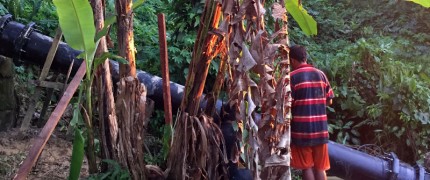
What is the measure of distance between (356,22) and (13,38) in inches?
293

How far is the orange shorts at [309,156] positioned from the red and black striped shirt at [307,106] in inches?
3.1

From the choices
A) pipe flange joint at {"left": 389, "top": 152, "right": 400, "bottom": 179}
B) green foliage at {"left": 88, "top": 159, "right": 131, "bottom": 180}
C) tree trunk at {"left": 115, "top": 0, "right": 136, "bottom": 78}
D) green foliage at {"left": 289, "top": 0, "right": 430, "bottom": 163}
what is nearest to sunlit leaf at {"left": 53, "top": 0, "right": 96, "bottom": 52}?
tree trunk at {"left": 115, "top": 0, "right": 136, "bottom": 78}

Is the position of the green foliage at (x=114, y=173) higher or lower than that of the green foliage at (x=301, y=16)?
lower

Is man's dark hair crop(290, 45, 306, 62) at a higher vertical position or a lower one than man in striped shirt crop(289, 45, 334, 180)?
higher

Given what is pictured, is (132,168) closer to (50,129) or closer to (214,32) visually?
(50,129)

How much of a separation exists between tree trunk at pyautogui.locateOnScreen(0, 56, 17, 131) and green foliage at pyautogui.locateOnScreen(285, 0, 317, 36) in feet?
10.6

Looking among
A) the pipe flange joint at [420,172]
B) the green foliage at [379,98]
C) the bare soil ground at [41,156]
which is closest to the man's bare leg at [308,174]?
the pipe flange joint at [420,172]

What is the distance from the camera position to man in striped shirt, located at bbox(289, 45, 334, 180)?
13.8 ft

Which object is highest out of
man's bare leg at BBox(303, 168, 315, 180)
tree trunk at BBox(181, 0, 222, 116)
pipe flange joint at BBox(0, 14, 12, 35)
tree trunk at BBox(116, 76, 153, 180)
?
pipe flange joint at BBox(0, 14, 12, 35)

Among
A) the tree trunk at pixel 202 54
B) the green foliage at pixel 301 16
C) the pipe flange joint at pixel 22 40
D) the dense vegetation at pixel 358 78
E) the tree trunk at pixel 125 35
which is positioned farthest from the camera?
the dense vegetation at pixel 358 78

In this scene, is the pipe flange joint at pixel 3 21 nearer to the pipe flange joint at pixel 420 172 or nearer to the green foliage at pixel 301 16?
the green foliage at pixel 301 16

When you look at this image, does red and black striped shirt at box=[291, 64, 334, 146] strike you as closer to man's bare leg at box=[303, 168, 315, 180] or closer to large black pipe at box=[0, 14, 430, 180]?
man's bare leg at box=[303, 168, 315, 180]

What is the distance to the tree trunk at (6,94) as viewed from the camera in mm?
5617

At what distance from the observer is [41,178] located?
470 cm
